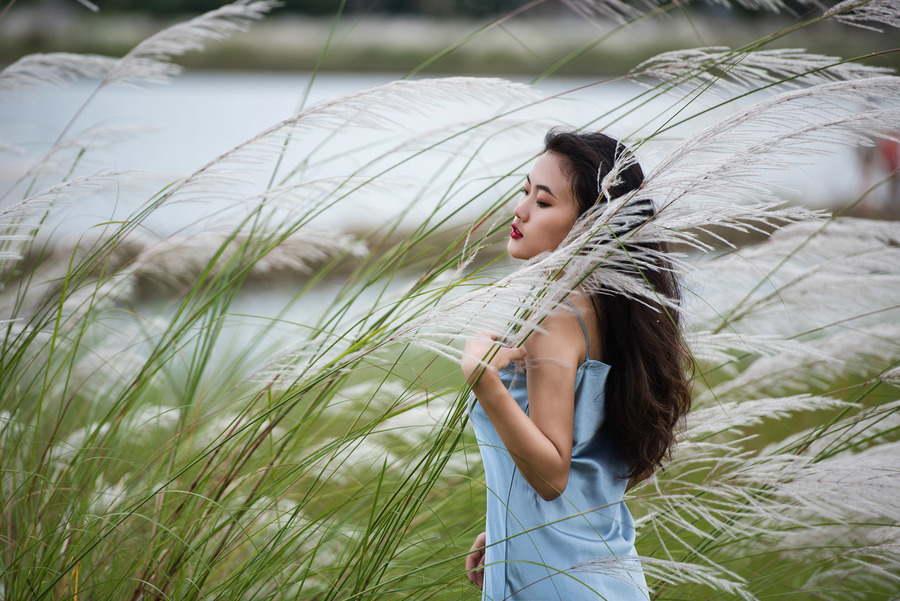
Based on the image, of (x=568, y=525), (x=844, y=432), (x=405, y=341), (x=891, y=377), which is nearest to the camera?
(x=405, y=341)

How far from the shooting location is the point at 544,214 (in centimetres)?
72

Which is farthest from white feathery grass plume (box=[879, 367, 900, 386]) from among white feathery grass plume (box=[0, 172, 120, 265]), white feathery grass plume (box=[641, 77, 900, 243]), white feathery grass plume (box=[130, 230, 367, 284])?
white feathery grass plume (box=[0, 172, 120, 265])

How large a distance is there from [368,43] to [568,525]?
412cm

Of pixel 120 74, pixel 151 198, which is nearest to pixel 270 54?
pixel 120 74

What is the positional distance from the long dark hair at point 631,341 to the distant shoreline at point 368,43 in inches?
129

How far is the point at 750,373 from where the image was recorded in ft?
3.71

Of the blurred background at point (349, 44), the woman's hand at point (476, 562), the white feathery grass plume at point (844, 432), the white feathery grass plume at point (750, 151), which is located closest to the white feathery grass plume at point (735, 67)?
the white feathery grass plume at point (750, 151)

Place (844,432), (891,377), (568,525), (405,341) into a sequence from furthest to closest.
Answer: (844,432), (891,377), (568,525), (405,341)

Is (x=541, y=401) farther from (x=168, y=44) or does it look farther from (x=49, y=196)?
(x=168, y=44)

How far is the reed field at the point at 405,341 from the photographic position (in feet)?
2.14

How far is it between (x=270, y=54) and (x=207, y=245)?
3.53m

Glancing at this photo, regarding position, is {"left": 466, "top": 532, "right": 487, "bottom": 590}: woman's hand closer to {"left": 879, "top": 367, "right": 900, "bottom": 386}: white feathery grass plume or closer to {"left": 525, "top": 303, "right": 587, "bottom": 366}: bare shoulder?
{"left": 525, "top": 303, "right": 587, "bottom": 366}: bare shoulder

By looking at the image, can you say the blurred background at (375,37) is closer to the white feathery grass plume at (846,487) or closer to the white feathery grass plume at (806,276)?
the white feathery grass plume at (806,276)

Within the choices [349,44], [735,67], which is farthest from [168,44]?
[349,44]
